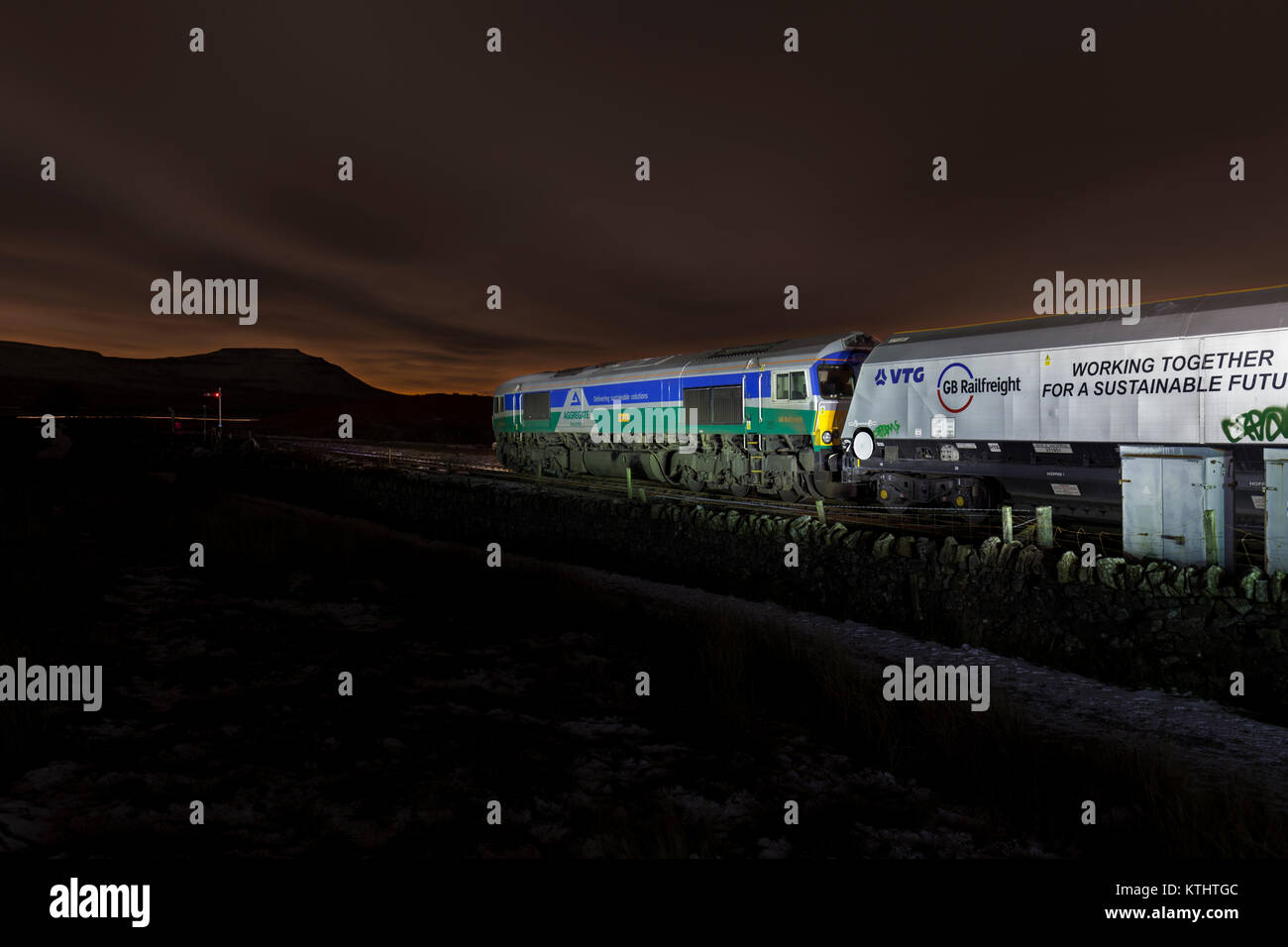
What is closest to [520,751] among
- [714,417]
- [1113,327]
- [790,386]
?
[1113,327]

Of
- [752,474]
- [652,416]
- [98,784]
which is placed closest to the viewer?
[98,784]

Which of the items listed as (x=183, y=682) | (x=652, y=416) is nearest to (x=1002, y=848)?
(x=183, y=682)

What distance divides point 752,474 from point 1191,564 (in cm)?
1315

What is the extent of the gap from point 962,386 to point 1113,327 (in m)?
3.08

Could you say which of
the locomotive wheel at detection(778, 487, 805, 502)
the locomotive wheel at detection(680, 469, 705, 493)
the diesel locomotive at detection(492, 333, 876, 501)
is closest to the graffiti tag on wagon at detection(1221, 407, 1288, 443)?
the diesel locomotive at detection(492, 333, 876, 501)

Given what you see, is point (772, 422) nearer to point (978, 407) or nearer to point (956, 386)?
point (956, 386)

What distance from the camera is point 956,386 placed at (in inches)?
627

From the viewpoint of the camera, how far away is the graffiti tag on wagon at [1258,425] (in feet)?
36.6

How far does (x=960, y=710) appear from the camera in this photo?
8.73 m

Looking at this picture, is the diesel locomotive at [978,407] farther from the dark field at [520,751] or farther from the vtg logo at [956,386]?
the dark field at [520,751]

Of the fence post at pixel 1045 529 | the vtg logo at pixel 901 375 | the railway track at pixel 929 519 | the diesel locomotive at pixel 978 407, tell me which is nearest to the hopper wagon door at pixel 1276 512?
the diesel locomotive at pixel 978 407

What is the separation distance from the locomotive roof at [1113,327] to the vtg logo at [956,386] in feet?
1.27

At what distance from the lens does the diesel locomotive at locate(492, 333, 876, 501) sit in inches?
813
